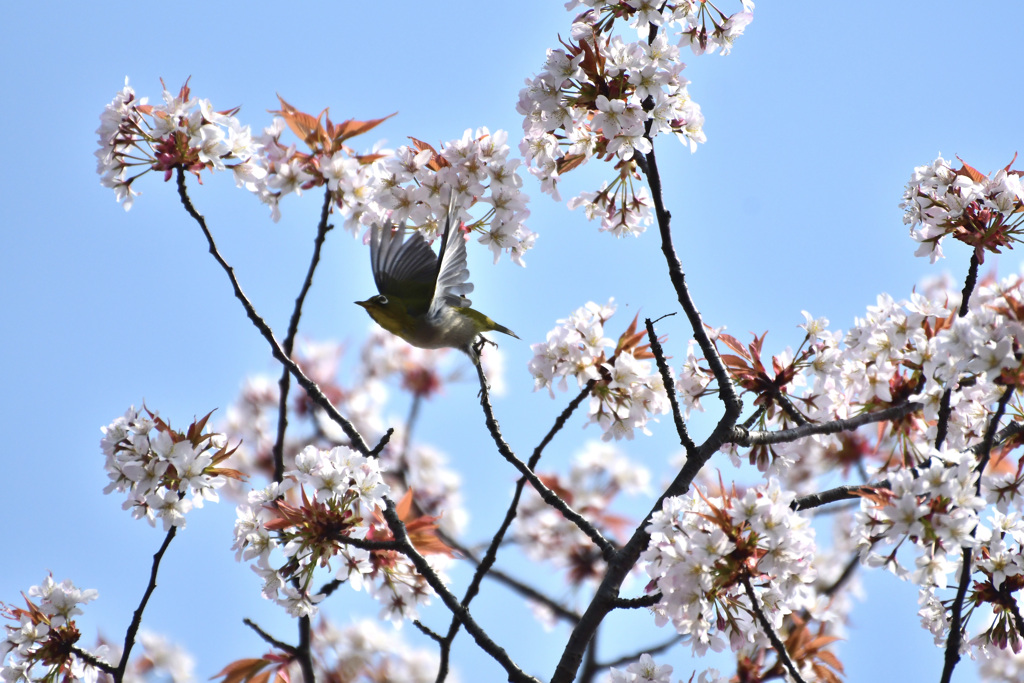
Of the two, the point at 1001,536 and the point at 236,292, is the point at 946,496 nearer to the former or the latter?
the point at 1001,536

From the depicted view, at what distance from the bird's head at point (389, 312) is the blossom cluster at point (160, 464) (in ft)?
4.12

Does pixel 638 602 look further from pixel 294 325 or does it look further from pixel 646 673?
pixel 294 325

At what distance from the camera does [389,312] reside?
14.0 feet

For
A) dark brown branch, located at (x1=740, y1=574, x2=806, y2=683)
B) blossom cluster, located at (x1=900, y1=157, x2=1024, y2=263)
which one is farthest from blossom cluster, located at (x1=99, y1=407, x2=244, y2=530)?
blossom cluster, located at (x1=900, y1=157, x2=1024, y2=263)

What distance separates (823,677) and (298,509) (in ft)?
9.13

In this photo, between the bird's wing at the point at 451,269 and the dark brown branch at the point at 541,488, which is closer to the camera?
the dark brown branch at the point at 541,488

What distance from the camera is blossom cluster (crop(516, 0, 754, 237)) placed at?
2967mm

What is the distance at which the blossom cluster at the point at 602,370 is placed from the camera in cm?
356

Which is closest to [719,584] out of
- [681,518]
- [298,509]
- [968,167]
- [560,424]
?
[681,518]

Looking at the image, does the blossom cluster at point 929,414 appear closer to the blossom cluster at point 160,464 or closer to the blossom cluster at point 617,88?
the blossom cluster at point 617,88

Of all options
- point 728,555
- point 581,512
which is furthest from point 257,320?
point 581,512

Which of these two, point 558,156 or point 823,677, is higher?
point 558,156

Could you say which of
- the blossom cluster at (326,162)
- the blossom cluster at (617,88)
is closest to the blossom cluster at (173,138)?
the blossom cluster at (326,162)

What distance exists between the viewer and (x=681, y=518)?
2475mm
